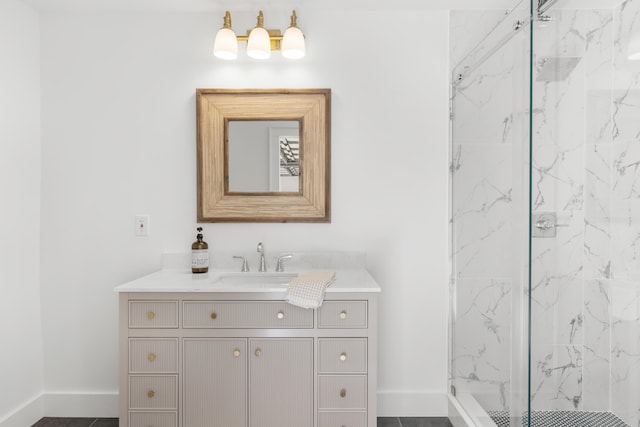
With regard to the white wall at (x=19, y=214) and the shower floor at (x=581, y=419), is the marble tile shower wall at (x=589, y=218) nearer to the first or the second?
the shower floor at (x=581, y=419)

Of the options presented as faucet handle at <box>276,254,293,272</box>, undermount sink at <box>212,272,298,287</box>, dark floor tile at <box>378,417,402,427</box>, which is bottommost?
dark floor tile at <box>378,417,402,427</box>

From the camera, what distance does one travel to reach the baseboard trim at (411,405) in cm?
264

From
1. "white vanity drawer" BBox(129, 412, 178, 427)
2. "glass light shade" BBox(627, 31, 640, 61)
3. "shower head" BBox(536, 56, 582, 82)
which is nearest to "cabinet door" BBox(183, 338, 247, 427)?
"white vanity drawer" BBox(129, 412, 178, 427)

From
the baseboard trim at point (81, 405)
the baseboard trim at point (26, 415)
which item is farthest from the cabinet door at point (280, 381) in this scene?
the baseboard trim at point (26, 415)

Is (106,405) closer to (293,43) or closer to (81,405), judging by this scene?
(81,405)

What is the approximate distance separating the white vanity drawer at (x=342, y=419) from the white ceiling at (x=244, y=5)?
6.85 feet

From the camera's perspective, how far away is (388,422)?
2.57m

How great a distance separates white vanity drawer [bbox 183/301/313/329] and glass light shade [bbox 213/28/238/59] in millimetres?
1285

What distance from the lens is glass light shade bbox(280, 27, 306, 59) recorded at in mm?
2439

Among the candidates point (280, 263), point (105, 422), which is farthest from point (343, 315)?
point (105, 422)

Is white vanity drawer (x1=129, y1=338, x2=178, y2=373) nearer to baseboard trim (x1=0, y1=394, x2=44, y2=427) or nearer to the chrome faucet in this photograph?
the chrome faucet

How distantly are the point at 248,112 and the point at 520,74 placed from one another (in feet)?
4.78

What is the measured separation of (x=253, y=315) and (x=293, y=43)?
4.58 ft

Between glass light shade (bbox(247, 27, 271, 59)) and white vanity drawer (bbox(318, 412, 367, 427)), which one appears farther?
glass light shade (bbox(247, 27, 271, 59))
